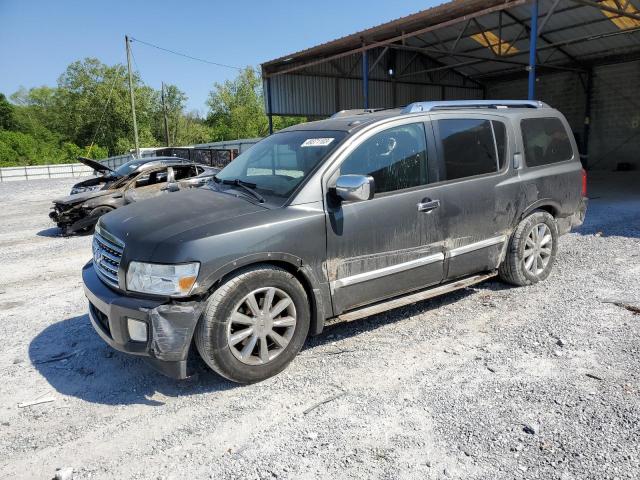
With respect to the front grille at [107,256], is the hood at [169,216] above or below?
above

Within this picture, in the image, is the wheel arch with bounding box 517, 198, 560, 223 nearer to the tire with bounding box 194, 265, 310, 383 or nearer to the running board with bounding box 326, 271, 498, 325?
the running board with bounding box 326, 271, 498, 325

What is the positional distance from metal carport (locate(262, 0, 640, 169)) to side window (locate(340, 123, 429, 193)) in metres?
12.0

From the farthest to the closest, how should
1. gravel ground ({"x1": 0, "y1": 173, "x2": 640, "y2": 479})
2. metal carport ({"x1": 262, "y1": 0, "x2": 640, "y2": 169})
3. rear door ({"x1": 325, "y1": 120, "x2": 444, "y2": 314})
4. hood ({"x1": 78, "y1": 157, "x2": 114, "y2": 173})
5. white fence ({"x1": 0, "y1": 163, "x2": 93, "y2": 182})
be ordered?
white fence ({"x1": 0, "y1": 163, "x2": 93, "y2": 182}) → metal carport ({"x1": 262, "y1": 0, "x2": 640, "y2": 169}) → hood ({"x1": 78, "y1": 157, "x2": 114, "y2": 173}) → rear door ({"x1": 325, "y1": 120, "x2": 444, "y2": 314}) → gravel ground ({"x1": 0, "y1": 173, "x2": 640, "y2": 479})

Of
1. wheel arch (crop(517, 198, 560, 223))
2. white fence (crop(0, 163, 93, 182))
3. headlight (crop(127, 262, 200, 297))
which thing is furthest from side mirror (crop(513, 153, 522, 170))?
white fence (crop(0, 163, 93, 182))

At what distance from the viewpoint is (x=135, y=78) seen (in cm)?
5403

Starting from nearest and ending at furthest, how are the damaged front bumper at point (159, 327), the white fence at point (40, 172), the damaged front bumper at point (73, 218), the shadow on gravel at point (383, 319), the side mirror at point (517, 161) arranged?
the damaged front bumper at point (159, 327) → the shadow on gravel at point (383, 319) → the side mirror at point (517, 161) → the damaged front bumper at point (73, 218) → the white fence at point (40, 172)

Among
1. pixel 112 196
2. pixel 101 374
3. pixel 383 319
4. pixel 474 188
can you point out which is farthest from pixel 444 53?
pixel 101 374

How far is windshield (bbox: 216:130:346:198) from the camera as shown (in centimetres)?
363

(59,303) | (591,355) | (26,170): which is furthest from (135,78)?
(591,355)

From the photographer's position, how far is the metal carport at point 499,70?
54.6 feet

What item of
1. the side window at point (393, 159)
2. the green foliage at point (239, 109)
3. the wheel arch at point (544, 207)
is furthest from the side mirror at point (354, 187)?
the green foliage at point (239, 109)

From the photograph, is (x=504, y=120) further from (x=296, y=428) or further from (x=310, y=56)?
(x=310, y=56)

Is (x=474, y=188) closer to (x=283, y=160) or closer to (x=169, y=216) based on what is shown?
(x=283, y=160)

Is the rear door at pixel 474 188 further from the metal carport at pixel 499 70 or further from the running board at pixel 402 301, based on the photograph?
the metal carport at pixel 499 70
